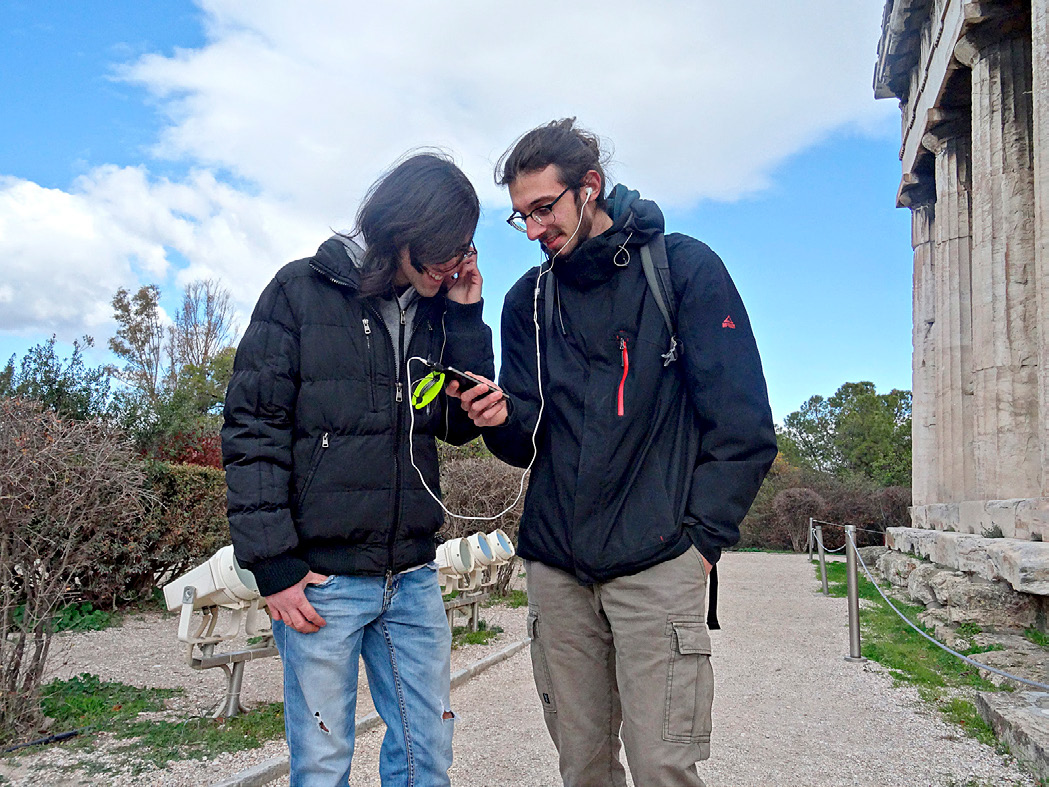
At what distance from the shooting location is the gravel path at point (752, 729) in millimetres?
4762

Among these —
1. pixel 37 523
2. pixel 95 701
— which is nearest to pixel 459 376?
pixel 37 523

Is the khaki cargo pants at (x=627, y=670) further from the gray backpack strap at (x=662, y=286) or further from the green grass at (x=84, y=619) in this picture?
the green grass at (x=84, y=619)

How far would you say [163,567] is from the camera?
33.8 feet

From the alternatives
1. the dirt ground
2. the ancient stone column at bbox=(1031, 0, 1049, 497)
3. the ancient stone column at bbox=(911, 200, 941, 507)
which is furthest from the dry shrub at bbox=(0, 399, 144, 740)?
the ancient stone column at bbox=(911, 200, 941, 507)

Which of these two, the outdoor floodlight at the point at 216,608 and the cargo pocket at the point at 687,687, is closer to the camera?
the cargo pocket at the point at 687,687

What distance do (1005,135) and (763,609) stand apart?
7107 millimetres

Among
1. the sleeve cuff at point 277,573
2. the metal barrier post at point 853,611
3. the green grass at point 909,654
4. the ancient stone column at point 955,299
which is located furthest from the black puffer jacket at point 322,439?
the ancient stone column at point 955,299

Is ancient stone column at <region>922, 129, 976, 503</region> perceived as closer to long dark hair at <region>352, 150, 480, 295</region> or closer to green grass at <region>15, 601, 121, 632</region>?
green grass at <region>15, 601, 121, 632</region>

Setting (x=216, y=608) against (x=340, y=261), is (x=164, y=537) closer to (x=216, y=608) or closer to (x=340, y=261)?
(x=216, y=608)

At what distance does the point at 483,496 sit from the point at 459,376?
9279 mm

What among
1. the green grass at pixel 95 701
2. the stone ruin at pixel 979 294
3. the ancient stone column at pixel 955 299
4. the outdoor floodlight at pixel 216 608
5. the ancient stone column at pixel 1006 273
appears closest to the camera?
the outdoor floodlight at pixel 216 608

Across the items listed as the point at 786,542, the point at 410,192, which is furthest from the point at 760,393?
the point at 786,542

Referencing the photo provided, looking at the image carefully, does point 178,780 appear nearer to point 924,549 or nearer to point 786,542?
point 924,549

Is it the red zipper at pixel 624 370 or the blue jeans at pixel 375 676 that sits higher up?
the red zipper at pixel 624 370
